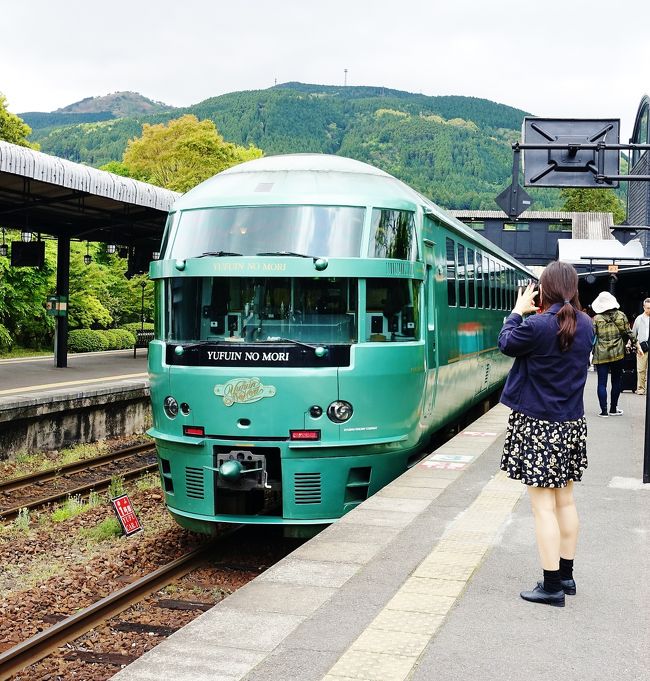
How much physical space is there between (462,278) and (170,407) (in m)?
4.94

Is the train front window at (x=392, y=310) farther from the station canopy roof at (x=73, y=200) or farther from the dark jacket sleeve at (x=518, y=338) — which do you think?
the station canopy roof at (x=73, y=200)

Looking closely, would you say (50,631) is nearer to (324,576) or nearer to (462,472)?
(324,576)

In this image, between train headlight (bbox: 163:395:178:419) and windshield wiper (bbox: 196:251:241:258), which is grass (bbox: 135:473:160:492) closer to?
train headlight (bbox: 163:395:178:419)

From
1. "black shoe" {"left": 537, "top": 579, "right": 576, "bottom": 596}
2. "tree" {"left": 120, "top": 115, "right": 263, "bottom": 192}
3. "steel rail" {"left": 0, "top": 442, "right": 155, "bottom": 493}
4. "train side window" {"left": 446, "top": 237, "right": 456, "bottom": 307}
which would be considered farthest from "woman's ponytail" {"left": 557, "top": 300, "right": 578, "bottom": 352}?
"tree" {"left": 120, "top": 115, "right": 263, "bottom": 192}

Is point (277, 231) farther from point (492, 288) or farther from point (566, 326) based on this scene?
point (492, 288)

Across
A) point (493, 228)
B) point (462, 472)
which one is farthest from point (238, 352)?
point (493, 228)

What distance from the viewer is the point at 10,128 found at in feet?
148

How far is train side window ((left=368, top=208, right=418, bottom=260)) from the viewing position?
8.37 metres

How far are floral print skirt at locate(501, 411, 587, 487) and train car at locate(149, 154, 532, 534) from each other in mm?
2923

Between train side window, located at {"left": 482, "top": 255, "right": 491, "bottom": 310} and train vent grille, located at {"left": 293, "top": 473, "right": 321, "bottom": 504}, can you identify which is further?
train side window, located at {"left": 482, "top": 255, "right": 491, "bottom": 310}

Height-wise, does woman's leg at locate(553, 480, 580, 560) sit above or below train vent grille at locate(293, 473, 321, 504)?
above

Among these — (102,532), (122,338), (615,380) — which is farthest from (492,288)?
(122,338)

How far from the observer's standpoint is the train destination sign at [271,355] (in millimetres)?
7789

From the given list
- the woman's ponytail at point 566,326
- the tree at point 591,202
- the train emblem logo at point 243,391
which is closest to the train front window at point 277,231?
the train emblem logo at point 243,391
